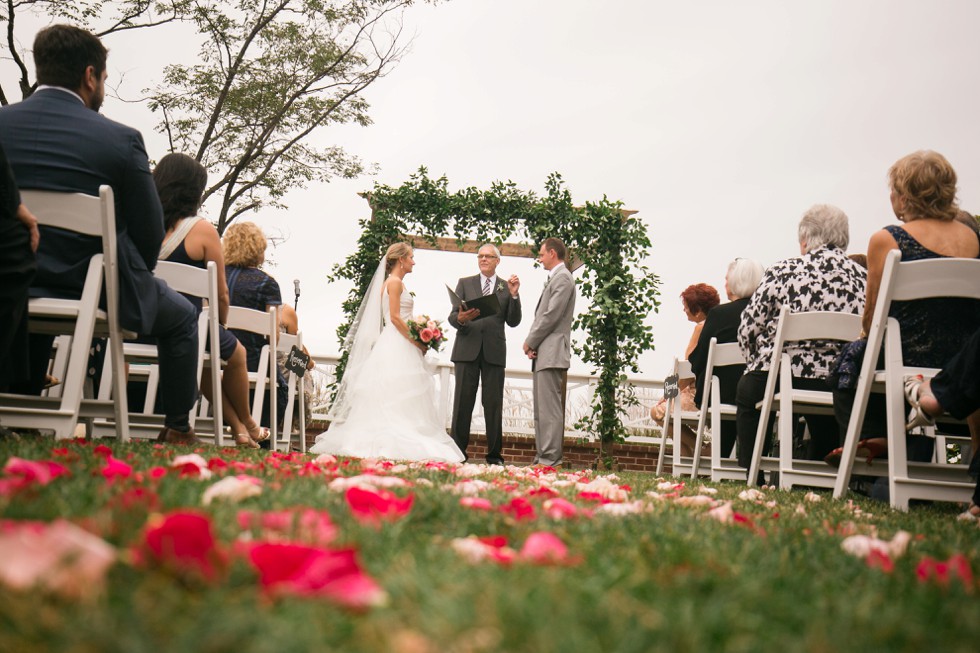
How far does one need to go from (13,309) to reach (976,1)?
11522 millimetres

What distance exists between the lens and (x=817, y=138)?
42.0 feet

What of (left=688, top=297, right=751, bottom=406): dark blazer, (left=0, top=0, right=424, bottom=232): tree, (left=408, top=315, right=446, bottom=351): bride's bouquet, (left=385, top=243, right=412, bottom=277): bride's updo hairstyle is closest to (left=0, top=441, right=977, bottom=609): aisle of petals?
(left=688, top=297, right=751, bottom=406): dark blazer

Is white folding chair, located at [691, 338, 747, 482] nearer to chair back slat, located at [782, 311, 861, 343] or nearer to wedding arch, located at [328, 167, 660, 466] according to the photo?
chair back slat, located at [782, 311, 861, 343]

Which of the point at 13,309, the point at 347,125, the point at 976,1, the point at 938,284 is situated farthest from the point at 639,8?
the point at 13,309

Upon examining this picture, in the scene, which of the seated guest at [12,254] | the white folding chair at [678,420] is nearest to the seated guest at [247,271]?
the seated guest at [12,254]

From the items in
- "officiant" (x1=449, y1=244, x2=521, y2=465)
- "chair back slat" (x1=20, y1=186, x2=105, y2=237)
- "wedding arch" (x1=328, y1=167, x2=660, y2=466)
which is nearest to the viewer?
"chair back slat" (x1=20, y1=186, x2=105, y2=237)

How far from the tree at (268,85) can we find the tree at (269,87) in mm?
19

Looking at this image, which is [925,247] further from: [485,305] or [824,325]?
[485,305]

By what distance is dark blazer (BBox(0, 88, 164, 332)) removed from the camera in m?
3.55

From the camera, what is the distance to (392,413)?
27.1ft

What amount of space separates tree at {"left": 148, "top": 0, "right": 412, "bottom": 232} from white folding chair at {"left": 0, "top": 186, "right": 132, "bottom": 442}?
39.8ft

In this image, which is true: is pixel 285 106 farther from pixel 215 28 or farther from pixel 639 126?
pixel 639 126

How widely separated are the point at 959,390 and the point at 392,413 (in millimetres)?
6078

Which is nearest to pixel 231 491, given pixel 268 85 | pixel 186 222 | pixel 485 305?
pixel 186 222
